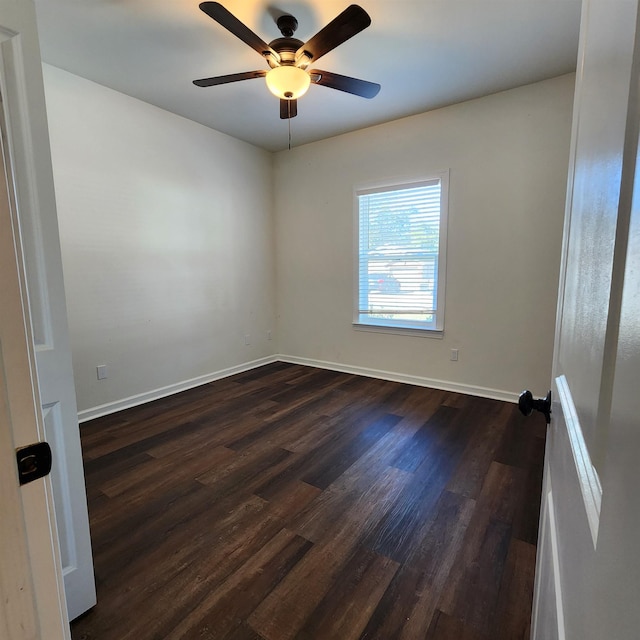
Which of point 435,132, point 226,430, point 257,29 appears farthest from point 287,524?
point 435,132

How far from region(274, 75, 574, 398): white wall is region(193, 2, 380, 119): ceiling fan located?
1.41 metres

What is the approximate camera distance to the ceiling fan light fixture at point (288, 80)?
2.08 m

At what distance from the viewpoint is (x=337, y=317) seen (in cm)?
432

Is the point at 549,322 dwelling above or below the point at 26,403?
below

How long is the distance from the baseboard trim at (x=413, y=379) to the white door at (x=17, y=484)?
138 inches

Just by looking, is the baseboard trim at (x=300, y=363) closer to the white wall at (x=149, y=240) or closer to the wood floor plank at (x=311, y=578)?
the white wall at (x=149, y=240)

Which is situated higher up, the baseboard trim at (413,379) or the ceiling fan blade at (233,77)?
the ceiling fan blade at (233,77)

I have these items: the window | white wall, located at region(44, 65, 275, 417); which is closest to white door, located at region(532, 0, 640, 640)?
the window

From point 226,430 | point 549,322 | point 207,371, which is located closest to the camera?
point 226,430

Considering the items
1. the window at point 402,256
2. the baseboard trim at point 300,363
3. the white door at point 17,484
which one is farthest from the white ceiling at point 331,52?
the baseboard trim at point 300,363

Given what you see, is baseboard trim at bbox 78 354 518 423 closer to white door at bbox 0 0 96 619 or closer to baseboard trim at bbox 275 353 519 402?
baseboard trim at bbox 275 353 519 402

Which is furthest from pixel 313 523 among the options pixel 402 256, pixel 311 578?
pixel 402 256

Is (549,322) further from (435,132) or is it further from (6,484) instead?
(6,484)

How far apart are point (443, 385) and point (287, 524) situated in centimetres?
244
